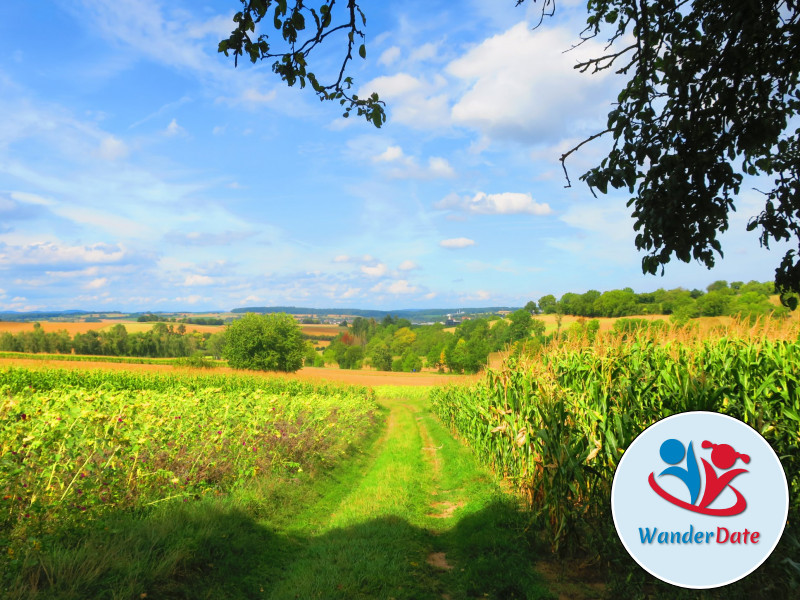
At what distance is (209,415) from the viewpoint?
8664 millimetres

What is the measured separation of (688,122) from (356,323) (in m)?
158

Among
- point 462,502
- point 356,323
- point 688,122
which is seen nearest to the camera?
point 688,122

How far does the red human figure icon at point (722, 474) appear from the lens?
11.7 ft

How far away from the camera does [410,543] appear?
19.7 feet

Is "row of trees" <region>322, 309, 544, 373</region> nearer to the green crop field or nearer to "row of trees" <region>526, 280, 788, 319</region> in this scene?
"row of trees" <region>526, 280, 788, 319</region>

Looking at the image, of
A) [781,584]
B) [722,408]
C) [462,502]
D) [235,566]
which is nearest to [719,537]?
[781,584]

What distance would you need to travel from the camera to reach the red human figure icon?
357 centimetres

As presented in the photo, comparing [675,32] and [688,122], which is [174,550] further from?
[675,32]

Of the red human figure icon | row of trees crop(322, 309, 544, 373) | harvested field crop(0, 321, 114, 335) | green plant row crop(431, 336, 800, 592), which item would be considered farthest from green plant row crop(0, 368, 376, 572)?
harvested field crop(0, 321, 114, 335)

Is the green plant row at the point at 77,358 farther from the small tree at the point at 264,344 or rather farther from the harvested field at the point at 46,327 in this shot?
the harvested field at the point at 46,327

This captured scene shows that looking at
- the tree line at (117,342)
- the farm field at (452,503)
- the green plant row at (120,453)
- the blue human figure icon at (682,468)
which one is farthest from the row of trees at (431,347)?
the blue human figure icon at (682,468)

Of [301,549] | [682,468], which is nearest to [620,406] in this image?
[682,468]

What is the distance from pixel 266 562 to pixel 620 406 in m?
4.56

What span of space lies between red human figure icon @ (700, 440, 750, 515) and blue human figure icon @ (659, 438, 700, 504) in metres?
0.07
